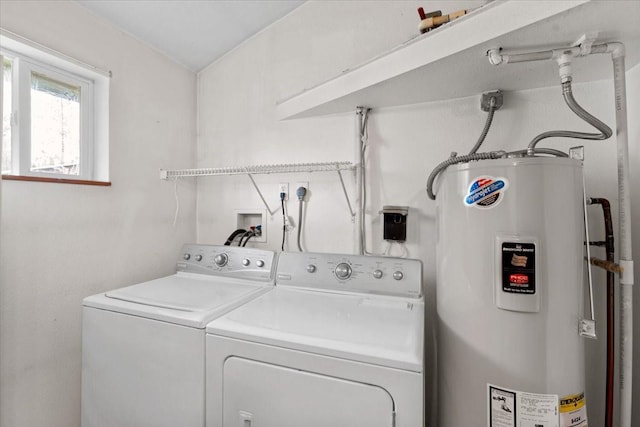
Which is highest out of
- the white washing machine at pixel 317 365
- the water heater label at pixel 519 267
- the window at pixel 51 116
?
the window at pixel 51 116

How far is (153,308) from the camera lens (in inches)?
47.2

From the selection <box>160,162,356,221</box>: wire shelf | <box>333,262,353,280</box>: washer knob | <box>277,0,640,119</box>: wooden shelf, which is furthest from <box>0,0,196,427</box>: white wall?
<box>333,262,353,280</box>: washer knob

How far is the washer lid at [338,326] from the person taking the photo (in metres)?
0.88

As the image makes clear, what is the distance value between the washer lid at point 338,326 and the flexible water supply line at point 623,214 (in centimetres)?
71

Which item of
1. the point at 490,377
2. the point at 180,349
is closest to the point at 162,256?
the point at 180,349

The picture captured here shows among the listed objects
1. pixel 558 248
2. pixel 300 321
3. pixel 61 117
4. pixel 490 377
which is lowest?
pixel 490 377

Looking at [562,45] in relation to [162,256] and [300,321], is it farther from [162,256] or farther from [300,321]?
[162,256]

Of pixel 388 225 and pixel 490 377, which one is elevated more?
pixel 388 225

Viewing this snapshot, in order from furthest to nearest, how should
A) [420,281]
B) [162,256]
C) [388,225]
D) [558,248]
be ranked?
[162,256] → [388,225] → [420,281] → [558,248]

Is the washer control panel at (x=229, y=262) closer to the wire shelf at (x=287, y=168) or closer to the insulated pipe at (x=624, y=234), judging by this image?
the wire shelf at (x=287, y=168)

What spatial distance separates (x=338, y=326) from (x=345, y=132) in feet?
3.98

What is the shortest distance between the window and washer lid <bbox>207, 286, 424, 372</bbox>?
4.22 ft

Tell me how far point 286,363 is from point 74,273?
135 centimetres

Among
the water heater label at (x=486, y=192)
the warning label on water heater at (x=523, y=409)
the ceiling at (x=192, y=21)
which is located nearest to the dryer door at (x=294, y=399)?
the warning label on water heater at (x=523, y=409)
